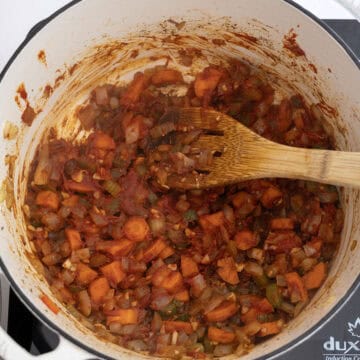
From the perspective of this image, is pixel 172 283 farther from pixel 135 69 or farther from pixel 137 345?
pixel 135 69

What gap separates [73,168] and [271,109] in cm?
81

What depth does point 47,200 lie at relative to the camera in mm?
2037

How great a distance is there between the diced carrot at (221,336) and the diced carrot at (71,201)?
2.23 feet

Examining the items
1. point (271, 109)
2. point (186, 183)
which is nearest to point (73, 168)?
point (186, 183)

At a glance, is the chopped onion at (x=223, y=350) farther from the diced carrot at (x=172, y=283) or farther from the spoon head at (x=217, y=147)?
the spoon head at (x=217, y=147)

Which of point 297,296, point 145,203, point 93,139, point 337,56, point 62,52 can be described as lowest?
point 297,296

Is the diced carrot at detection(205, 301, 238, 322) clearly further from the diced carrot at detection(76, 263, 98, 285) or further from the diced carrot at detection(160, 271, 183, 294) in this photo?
the diced carrot at detection(76, 263, 98, 285)

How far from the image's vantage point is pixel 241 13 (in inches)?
75.7

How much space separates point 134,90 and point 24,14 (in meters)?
0.51

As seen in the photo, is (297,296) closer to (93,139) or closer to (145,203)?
(145,203)

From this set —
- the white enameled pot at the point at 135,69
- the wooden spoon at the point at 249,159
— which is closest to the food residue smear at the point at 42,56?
the white enameled pot at the point at 135,69

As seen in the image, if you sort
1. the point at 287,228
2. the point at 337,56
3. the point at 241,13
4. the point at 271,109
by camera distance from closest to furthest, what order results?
the point at 337,56 < the point at 241,13 < the point at 287,228 < the point at 271,109

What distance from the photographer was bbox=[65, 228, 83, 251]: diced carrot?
202 centimetres

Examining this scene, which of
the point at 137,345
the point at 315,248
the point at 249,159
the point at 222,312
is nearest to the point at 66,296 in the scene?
the point at 137,345
